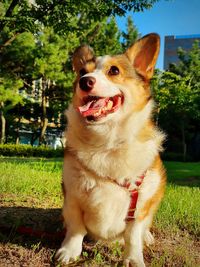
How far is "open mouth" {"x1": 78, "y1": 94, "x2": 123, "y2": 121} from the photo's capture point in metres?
2.87

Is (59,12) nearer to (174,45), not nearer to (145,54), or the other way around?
(145,54)

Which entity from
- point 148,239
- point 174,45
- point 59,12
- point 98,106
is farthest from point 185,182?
point 174,45

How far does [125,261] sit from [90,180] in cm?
63

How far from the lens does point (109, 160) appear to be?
292cm

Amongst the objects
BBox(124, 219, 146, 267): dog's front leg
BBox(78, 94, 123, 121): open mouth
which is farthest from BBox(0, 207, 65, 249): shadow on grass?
BBox(78, 94, 123, 121): open mouth

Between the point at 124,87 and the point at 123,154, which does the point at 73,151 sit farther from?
the point at 124,87

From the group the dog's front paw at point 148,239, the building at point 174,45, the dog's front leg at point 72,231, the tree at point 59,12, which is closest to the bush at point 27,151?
the tree at point 59,12

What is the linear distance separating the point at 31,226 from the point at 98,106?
4.60 ft

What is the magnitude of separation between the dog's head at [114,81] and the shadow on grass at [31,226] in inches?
42.4

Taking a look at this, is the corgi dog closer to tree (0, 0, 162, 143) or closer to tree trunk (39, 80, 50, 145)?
tree (0, 0, 162, 143)

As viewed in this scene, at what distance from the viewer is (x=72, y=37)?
26406 millimetres

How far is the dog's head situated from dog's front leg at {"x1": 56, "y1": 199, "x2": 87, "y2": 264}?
0.64 meters

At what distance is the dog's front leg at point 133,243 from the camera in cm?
294

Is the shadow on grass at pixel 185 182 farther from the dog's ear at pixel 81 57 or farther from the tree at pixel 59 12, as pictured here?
the dog's ear at pixel 81 57
